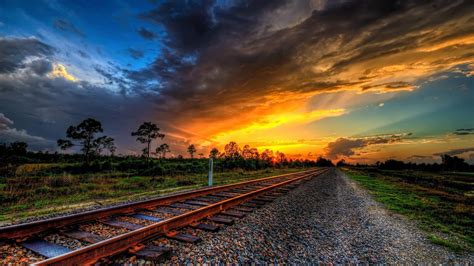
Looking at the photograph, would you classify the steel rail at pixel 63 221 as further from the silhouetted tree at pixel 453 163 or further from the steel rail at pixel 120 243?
the silhouetted tree at pixel 453 163

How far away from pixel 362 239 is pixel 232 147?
206 feet

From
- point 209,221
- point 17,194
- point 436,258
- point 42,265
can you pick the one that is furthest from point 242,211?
point 17,194

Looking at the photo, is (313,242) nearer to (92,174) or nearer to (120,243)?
(120,243)

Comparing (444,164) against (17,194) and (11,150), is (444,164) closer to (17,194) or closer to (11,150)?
(17,194)

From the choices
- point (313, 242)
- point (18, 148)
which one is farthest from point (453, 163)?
point (18, 148)

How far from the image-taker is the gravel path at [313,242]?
13.8 feet

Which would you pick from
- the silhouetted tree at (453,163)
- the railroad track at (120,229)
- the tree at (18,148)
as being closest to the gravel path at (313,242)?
the railroad track at (120,229)

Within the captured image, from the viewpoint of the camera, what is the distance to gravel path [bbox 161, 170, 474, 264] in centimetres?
421

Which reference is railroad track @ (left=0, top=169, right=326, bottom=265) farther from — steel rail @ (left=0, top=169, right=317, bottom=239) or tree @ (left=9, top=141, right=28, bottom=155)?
tree @ (left=9, top=141, right=28, bottom=155)

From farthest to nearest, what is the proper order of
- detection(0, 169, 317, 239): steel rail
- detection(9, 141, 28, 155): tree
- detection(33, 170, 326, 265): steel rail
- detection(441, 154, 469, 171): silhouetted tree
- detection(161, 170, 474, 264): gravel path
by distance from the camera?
detection(441, 154, 469, 171): silhouetted tree, detection(9, 141, 28, 155): tree, detection(0, 169, 317, 239): steel rail, detection(161, 170, 474, 264): gravel path, detection(33, 170, 326, 265): steel rail

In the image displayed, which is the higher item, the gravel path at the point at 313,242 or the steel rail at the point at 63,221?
the steel rail at the point at 63,221

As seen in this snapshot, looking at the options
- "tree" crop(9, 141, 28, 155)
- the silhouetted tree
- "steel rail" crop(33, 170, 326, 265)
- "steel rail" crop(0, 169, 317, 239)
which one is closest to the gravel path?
"steel rail" crop(33, 170, 326, 265)

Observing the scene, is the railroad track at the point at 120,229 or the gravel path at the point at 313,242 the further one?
the gravel path at the point at 313,242

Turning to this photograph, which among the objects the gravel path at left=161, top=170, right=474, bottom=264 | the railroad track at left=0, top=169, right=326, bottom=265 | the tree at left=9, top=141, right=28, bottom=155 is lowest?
the gravel path at left=161, top=170, right=474, bottom=264
